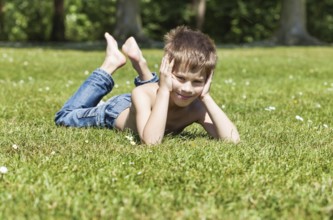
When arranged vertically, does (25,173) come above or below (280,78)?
above

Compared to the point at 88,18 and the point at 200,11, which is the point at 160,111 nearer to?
the point at 200,11

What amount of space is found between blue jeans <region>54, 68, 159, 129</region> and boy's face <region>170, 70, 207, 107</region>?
0.96 m

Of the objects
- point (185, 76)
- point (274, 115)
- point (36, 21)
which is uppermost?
point (185, 76)

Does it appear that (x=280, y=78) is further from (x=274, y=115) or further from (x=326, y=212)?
(x=326, y=212)

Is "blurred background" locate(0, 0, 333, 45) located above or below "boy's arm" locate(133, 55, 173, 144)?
below

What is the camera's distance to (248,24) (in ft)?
111

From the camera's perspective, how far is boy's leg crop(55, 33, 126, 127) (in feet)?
19.4

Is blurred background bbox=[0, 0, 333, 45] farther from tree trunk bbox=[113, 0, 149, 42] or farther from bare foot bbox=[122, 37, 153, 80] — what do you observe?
bare foot bbox=[122, 37, 153, 80]

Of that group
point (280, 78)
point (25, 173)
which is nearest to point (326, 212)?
point (25, 173)

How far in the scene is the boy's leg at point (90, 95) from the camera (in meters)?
5.91

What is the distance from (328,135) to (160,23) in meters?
29.1

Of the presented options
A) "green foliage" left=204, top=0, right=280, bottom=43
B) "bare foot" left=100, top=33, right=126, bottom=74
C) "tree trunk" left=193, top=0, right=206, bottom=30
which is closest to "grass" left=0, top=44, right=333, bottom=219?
"bare foot" left=100, top=33, right=126, bottom=74

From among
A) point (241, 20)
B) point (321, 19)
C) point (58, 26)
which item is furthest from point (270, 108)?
point (321, 19)

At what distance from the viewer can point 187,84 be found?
4.78 m
